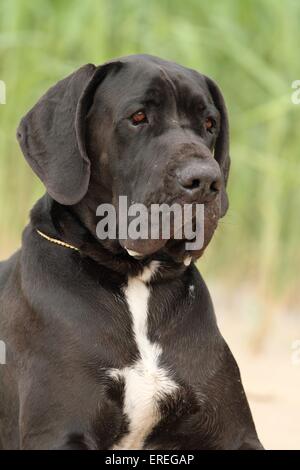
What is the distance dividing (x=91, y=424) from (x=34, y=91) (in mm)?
4207

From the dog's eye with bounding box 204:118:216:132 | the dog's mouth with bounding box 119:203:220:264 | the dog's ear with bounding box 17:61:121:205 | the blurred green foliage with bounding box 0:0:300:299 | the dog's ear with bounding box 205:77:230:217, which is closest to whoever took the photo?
the dog's mouth with bounding box 119:203:220:264

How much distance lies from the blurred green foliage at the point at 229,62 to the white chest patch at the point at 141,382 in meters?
3.20

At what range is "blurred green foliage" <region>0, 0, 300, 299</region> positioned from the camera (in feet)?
24.0

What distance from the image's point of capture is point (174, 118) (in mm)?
4113

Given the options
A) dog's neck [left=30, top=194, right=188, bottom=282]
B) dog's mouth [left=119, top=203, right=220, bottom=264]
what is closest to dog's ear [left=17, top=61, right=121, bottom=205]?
dog's neck [left=30, top=194, right=188, bottom=282]

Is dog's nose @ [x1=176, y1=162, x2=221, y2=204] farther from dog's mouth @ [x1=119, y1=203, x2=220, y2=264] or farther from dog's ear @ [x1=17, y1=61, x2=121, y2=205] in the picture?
dog's ear @ [x1=17, y1=61, x2=121, y2=205]

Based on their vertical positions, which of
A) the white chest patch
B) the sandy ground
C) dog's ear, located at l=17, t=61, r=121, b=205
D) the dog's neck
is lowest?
the sandy ground

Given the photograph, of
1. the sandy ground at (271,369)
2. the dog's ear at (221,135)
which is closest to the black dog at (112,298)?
the dog's ear at (221,135)

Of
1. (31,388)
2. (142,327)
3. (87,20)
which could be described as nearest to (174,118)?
(142,327)

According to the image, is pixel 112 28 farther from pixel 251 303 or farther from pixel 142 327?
pixel 142 327

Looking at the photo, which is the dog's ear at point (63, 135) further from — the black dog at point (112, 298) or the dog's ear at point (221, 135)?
the dog's ear at point (221, 135)

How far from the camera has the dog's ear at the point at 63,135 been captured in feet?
13.3

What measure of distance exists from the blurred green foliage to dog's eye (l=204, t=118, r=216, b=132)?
2.80 m

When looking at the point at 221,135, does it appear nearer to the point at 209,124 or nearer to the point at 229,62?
the point at 209,124
